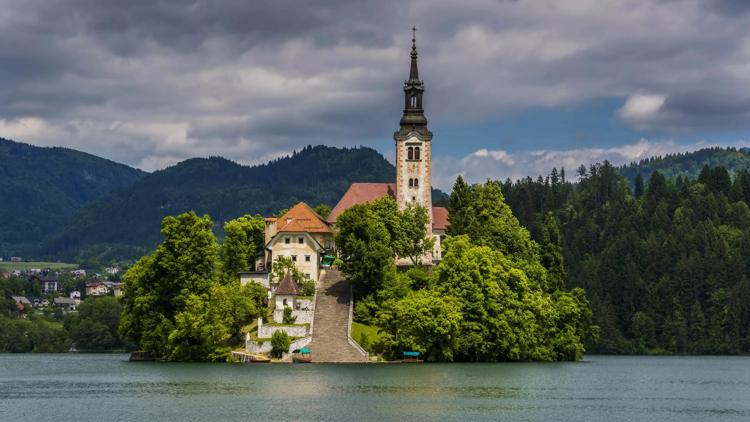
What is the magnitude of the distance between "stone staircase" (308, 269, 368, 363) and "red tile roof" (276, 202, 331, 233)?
18.1 feet

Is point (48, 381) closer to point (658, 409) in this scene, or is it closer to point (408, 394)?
point (408, 394)

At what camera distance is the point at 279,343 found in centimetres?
10131

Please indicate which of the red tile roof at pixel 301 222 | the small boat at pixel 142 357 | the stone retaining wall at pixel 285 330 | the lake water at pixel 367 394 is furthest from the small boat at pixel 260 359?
the small boat at pixel 142 357

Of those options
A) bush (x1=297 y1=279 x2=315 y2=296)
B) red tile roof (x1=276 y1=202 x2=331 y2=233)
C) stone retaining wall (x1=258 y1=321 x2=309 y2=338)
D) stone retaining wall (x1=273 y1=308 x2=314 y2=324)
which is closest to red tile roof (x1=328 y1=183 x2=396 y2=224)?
red tile roof (x1=276 y1=202 x2=331 y2=233)

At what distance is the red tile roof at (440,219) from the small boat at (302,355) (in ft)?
99.3

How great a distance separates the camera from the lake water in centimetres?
6262

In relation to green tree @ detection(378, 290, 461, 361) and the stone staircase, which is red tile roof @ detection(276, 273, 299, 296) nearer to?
the stone staircase

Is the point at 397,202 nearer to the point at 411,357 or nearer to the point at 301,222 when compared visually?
the point at 301,222

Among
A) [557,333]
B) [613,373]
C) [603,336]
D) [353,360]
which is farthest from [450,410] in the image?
[603,336]

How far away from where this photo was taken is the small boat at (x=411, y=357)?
101 metres

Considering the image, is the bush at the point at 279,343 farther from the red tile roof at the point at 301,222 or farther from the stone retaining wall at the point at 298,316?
the red tile roof at the point at 301,222

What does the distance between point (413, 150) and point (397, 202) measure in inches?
235

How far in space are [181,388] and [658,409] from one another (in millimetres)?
31370

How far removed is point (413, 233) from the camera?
116438mm
